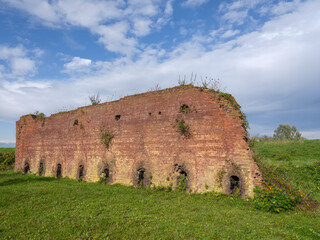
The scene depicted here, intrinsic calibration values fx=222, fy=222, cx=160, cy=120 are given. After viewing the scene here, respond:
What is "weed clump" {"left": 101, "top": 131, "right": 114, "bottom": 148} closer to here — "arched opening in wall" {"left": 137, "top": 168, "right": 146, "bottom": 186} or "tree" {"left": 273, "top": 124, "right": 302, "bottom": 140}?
"arched opening in wall" {"left": 137, "top": 168, "right": 146, "bottom": 186}

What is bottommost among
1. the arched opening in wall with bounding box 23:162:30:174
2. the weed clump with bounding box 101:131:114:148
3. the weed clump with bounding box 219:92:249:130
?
the arched opening in wall with bounding box 23:162:30:174

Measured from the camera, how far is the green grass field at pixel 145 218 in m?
5.34

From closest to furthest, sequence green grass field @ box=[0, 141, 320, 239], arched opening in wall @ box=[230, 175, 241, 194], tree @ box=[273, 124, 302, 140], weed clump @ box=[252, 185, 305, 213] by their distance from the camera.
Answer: green grass field @ box=[0, 141, 320, 239] → weed clump @ box=[252, 185, 305, 213] → arched opening in wall @ box=[230, 175, 241, 194] → tree @ box=[273, 124, 302, 140]

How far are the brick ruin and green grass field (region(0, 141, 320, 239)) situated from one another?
35.2 inches

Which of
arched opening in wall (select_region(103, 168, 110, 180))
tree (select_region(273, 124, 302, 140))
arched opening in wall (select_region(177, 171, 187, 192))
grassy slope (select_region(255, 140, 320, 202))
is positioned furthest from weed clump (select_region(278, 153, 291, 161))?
tree (select_region(273, 124, 302, 140))

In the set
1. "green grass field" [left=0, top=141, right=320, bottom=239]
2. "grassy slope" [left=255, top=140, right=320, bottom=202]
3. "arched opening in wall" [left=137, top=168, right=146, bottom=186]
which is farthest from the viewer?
"arched opening in wall" [left=137, top=168, right=146, bottom=186]

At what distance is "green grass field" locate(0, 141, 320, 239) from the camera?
5.34 metres

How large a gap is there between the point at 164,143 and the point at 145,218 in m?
4.33

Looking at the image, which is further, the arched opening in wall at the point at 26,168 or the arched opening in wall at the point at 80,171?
the arched opening in wall at the point at 26,168

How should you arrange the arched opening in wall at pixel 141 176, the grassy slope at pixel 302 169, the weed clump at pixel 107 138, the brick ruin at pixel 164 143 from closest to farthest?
the brick ruin at pixel 164 143, the grassy slope at pixel 302 169, the arched opening in wall at pixel 141 176, the weed clump at pixel 107 138

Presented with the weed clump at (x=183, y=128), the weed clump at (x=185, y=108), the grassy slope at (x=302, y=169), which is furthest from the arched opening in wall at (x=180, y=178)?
the grassy slope at (x=302, y=169)

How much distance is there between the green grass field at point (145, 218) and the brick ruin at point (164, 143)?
89 cm

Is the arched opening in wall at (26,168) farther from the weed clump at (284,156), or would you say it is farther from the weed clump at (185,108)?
the weed clump at (284,156)

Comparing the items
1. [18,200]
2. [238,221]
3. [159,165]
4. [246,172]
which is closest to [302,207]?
[246,172]
